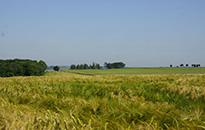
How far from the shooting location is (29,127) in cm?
131

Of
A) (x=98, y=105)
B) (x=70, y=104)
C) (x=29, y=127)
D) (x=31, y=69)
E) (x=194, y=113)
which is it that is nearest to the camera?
(x=29, y=127)

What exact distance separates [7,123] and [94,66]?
136m

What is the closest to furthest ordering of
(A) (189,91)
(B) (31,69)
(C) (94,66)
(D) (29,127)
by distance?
(D) (29,127), (A) (189,91), (B) (31,69), (C) (94,66)

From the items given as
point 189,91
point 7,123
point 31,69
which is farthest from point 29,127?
point 31,69

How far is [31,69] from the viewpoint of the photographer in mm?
43531

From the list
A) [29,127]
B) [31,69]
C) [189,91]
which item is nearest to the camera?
[29,127]

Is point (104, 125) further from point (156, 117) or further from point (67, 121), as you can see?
point (156, 117)

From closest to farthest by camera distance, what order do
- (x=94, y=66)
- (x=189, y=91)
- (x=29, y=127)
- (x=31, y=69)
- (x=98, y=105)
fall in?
(x=29, y=127) → (x=98, y=105) → (x=189, y=91) → (x=31, y=69) → (x=94, y=66)

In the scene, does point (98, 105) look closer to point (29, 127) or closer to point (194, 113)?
point (29, 127)

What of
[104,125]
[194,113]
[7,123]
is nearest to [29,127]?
[7,123]

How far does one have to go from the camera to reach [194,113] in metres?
1.55

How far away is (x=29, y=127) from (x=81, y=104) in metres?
0.68

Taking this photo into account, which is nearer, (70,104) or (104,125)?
Result: (104,125)

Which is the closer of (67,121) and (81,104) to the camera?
(67,121)
